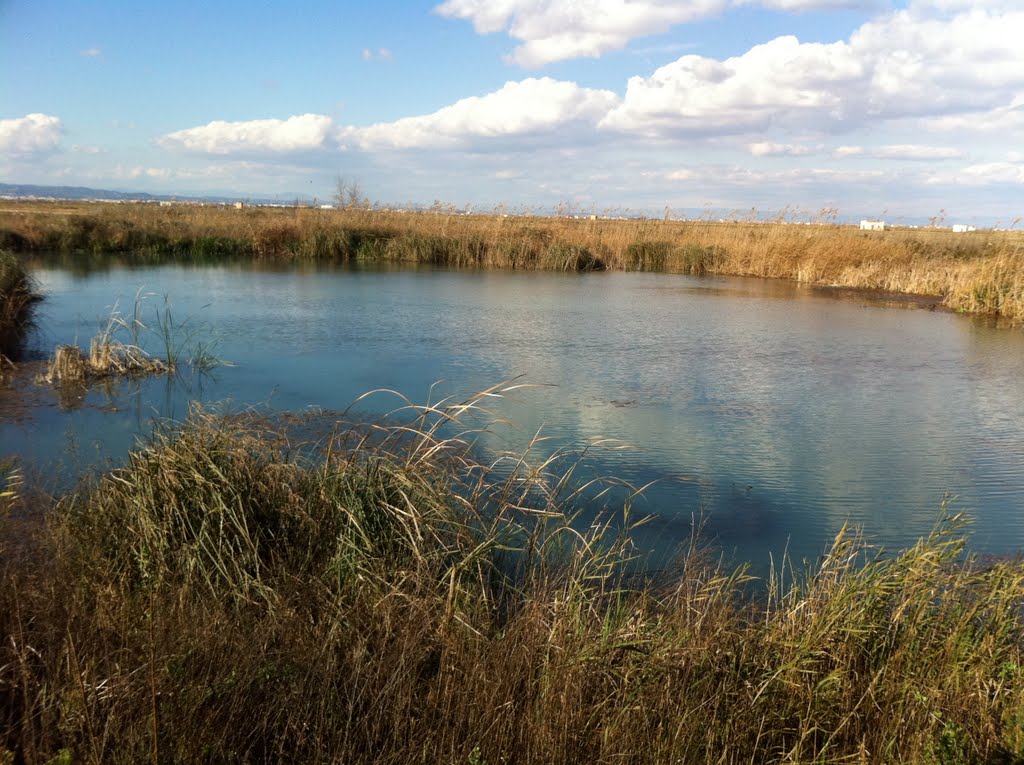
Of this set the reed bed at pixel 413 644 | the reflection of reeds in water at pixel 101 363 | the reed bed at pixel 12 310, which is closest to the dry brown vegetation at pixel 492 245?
the reed bed at pixel 12 310

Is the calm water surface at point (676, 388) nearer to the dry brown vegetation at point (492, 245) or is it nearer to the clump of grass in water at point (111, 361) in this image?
the clump of grass in water at point (111, 361)

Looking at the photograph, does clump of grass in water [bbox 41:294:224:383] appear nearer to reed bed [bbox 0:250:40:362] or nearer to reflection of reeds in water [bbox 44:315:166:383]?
reflection of reeds in water [bbox 44:315:166:383]

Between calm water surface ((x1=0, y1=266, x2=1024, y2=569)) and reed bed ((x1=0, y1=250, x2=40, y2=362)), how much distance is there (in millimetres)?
446

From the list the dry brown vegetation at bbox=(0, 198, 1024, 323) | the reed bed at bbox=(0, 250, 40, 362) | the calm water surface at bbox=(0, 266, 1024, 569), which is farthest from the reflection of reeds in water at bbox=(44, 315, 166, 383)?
the dry brown vegetation at bbox=(0, 198, 1024, 323)

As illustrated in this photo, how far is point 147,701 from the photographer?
188 centimetres

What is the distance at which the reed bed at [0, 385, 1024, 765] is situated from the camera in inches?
76.2

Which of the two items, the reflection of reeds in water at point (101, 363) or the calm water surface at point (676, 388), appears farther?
the reflection of reeds in water at point (101, 363)

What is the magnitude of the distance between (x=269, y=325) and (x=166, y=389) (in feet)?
10.6

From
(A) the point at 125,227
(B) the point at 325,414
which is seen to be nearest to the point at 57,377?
(B) the point at 325,414

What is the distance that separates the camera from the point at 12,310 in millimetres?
7730

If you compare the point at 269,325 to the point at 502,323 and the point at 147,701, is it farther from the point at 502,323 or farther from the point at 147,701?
the point at 147,701

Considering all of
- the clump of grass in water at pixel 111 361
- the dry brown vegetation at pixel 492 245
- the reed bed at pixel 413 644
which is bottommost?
the reed bed at pixel 413 644

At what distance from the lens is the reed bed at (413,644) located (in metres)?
1.94

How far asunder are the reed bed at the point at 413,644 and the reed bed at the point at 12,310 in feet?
15.9
